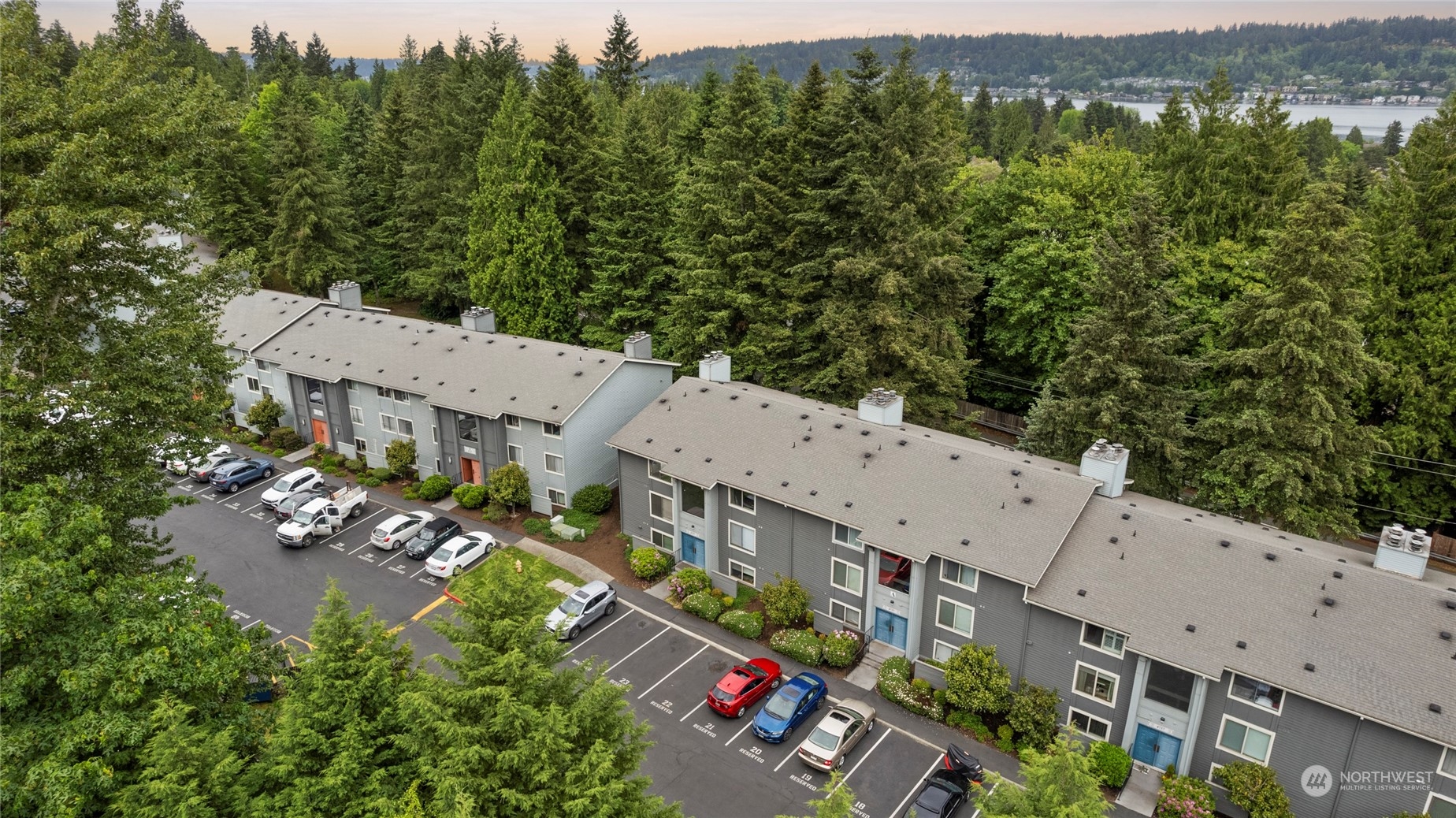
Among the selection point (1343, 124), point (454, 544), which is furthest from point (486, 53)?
point (1343, 124)

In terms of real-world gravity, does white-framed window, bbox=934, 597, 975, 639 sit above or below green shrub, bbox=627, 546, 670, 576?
above

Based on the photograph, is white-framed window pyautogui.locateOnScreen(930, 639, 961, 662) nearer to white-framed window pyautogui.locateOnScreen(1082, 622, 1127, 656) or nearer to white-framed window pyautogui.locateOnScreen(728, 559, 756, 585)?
white-framed window pyautogui.locateOnScreen(1082, 622, 1127, 656)

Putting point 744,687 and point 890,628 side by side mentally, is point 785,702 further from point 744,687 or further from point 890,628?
point 890,628

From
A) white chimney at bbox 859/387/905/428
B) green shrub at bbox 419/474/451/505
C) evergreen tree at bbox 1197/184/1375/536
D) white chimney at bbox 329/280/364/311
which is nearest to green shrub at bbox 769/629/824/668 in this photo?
white chimney at bbox 859/387/905/428

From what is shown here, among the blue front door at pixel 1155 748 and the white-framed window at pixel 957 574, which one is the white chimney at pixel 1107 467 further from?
the blue front door at pixel 1155 748

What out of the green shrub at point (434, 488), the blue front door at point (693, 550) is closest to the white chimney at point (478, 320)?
the green shrub at point (434, 488)

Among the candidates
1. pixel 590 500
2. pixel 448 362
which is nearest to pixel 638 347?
pixel 590 500
